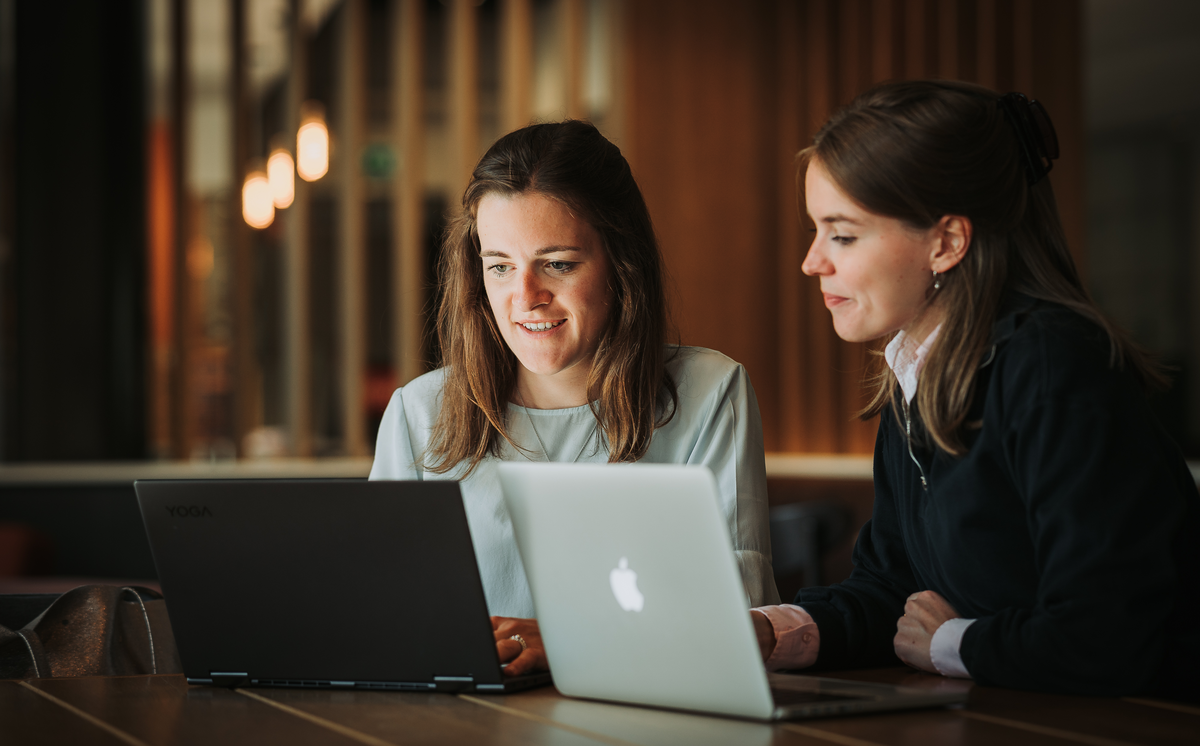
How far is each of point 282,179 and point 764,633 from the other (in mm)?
3512

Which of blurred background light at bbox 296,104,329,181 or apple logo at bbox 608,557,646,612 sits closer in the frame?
apple logo at bbox 608,557,646,612

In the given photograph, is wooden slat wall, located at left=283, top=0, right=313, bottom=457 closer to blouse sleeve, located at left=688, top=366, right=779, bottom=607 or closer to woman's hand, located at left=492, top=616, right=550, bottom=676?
blouse sleeve, located at left=688, top=366, right=779, bottom=607

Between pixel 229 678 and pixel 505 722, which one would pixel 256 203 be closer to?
Answer: pixel 229 678

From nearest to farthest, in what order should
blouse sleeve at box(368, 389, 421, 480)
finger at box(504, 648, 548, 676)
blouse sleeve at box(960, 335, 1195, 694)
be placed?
blouse sleeve at box(960, 335, 1195, 694), finger at box(504, 648, 548, 676), blouse sleeve at box(368, 389, 421, 480)

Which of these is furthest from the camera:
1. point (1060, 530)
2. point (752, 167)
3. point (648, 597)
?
point (752, 167)

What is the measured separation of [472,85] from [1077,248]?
7.84 feet

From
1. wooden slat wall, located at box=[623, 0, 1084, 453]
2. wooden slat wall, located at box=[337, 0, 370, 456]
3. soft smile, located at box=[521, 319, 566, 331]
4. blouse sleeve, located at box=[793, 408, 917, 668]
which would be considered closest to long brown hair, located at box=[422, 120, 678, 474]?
soft smile, located at box=[521, 319, 566, 331]

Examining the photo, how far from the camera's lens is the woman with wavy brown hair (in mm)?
1734

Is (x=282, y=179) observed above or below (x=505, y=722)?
above

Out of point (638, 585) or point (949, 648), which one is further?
point (949, 648)

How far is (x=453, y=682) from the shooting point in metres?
1.17

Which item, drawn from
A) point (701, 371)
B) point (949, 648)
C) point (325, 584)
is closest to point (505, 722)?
point (325, 584)

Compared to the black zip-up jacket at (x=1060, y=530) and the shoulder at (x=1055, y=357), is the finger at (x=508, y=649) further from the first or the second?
the shoulder at (x=1055, y=357)

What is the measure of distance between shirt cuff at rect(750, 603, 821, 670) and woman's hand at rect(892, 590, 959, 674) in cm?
10
